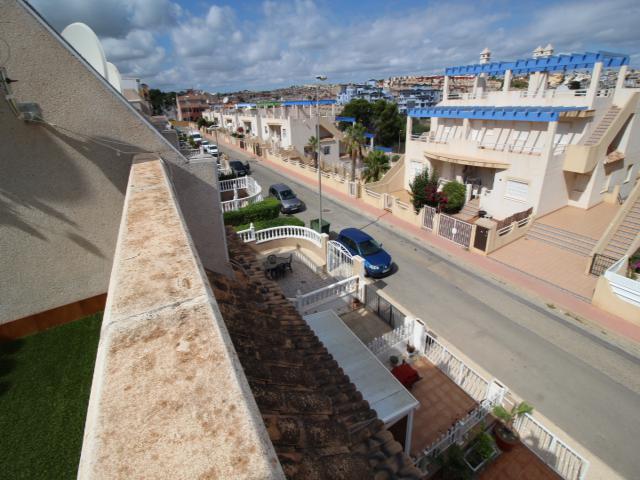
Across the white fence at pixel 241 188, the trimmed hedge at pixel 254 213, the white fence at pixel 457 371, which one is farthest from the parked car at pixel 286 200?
the white fence at pixel 457 371

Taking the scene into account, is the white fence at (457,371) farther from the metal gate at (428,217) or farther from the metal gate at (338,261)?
the metal gate at (428,217)

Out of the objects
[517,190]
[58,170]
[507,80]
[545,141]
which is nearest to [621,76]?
[507,80]

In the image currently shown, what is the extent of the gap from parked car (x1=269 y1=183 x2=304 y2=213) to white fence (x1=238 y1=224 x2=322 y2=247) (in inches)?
250

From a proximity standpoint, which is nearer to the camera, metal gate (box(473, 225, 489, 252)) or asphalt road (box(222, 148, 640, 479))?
asphalt road (box(222, 148, 640, 479))

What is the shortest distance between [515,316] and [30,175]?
14.2 m

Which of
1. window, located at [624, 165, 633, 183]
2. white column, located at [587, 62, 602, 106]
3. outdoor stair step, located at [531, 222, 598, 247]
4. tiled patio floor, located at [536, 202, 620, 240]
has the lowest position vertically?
outdoor stair step, located at [531, 222, 598, 247]

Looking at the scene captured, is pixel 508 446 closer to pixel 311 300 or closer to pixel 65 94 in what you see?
pixel 311 300

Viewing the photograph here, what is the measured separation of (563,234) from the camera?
16328 millimetres

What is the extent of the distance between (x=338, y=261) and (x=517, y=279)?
7.75 metres

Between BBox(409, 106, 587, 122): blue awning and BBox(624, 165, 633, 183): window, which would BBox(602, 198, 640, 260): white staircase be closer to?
BBox(409, 106, 587, 122): blue awning

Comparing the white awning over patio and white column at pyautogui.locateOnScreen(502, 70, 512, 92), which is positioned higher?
white column at pyautogui.locateOnScreen(502, 70, 512, 92)

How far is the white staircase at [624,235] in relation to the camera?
14.1 meters

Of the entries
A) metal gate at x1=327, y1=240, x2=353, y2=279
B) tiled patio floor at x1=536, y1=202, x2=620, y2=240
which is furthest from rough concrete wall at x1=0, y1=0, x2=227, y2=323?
tiled patio floor at x1=536, y1=202, x2=620, y2=240

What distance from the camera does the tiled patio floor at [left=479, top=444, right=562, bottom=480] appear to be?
6664 millimetres
